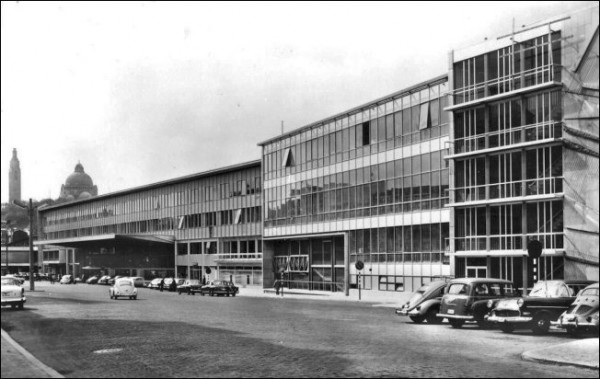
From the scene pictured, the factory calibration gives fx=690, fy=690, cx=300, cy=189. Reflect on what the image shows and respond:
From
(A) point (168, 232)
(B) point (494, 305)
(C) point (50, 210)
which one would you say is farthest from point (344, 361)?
(C) point (50, 210)

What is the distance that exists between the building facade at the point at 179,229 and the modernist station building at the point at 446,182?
461mm

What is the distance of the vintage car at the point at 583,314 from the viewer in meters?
18.0

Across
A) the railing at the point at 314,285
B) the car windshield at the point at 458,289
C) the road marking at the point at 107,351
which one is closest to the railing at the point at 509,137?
the car windshield at the point at 458,289

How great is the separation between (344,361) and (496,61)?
30233mm

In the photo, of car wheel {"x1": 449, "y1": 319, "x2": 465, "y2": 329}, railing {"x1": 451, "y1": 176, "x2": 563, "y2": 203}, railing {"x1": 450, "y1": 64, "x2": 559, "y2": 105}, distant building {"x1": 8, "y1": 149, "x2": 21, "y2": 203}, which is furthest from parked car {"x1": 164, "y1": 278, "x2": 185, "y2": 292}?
distant building {"x1": 8, "y1": 149, "x2": 21, "y2": 203}

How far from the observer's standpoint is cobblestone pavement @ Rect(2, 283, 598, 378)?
41.0 feet

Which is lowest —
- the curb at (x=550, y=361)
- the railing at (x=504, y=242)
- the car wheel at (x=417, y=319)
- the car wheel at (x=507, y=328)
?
the car wheel at (x=417, y=319)

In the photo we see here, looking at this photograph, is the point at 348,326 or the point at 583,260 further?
the point at 583,260

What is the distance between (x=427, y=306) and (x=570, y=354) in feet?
32.2

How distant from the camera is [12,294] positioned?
1153 inches

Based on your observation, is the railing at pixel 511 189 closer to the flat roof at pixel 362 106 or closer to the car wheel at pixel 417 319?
the flat roof at pixel 362 106

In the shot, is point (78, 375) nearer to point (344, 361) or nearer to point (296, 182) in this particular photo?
point (344, 361)

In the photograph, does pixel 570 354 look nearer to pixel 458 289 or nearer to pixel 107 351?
pixel 458 289

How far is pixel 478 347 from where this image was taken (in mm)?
16156
